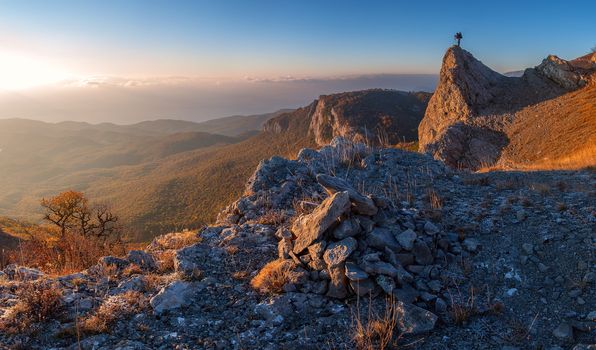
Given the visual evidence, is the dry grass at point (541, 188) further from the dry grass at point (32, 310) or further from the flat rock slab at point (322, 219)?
the dry grass at point (32, 310)

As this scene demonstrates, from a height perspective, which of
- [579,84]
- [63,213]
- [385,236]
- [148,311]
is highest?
[579,84]

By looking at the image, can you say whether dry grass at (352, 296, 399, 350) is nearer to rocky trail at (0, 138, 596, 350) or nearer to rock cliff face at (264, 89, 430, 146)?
rocky trail at (0, 138, 596, 350)

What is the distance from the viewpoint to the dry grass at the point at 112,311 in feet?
17.0

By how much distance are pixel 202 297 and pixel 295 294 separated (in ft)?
5.48

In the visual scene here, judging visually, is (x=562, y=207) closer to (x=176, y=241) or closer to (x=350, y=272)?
(x=350, y=272)

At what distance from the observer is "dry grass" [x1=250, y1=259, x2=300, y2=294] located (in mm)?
6191

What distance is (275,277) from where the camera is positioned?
20.9 feet

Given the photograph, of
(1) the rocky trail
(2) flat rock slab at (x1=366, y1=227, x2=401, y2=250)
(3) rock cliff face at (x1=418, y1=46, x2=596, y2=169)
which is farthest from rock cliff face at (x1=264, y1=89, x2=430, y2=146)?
(2) flat rock slab at (x1=366, y1=227, x2=401, y2=250)

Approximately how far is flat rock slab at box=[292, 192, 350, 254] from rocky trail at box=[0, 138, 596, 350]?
27 millimetres

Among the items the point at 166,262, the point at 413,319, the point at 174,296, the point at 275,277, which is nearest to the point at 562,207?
the point at 413,319

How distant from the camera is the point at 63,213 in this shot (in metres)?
30.2

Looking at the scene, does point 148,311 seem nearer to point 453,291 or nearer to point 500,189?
point 453,291

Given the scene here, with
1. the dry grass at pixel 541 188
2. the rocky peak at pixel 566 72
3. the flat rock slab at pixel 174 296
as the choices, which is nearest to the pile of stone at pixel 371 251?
the flat rock slab at pixel 174 296

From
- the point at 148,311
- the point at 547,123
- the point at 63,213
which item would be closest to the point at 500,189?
the point at 148,311
